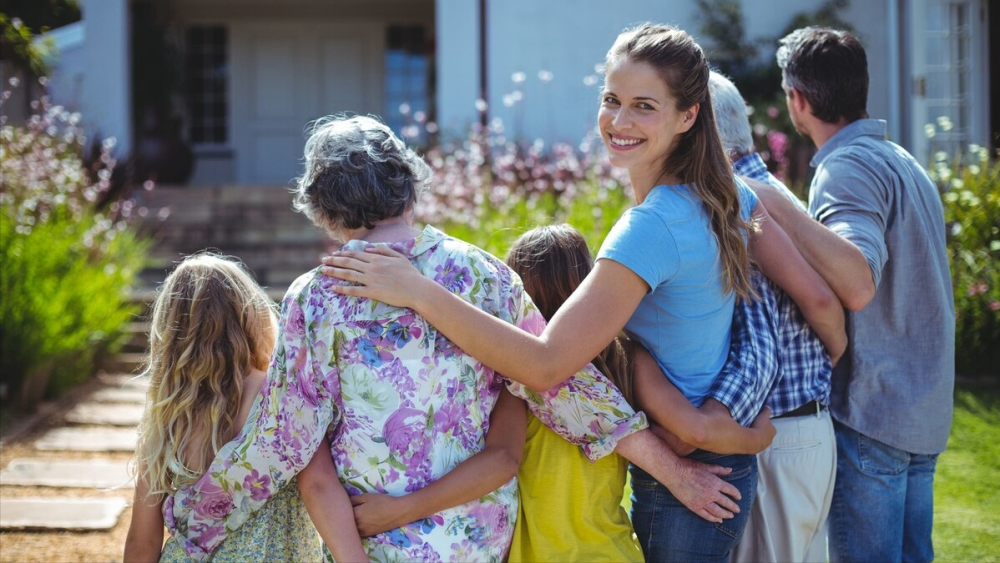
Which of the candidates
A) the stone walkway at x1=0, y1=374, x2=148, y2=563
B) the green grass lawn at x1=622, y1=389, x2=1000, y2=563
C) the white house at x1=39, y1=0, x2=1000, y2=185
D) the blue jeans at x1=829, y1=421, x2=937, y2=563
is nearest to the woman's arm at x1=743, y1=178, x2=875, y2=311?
the blue jeans at x1=829, y1=421, x2=937, y2=563

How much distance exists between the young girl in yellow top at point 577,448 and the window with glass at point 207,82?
37.9ft

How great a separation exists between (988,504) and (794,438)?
2.20 meters

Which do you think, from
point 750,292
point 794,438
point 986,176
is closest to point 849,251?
point 750,292

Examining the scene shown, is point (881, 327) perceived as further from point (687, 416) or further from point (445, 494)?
point (445, 494)

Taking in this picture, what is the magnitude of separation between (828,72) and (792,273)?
2.07ft

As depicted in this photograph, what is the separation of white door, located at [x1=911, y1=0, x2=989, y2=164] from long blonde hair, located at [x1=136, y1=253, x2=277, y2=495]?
947 centimetres

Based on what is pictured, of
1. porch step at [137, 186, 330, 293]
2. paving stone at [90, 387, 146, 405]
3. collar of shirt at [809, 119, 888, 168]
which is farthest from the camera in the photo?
porch step at [137, 186, 330, 293]

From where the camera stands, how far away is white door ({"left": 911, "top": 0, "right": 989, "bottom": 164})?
32.8 ft

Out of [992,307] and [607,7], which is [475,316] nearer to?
[992,307]

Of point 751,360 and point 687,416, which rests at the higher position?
point 751,360

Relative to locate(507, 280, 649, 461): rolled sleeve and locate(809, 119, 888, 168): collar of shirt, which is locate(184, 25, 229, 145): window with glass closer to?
locate(809, 119, 888, 168): collar of shirt

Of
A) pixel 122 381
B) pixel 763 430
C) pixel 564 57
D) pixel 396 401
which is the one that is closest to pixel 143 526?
pixel 396 401

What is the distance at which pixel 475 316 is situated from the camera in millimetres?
1815

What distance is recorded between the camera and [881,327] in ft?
7.88
